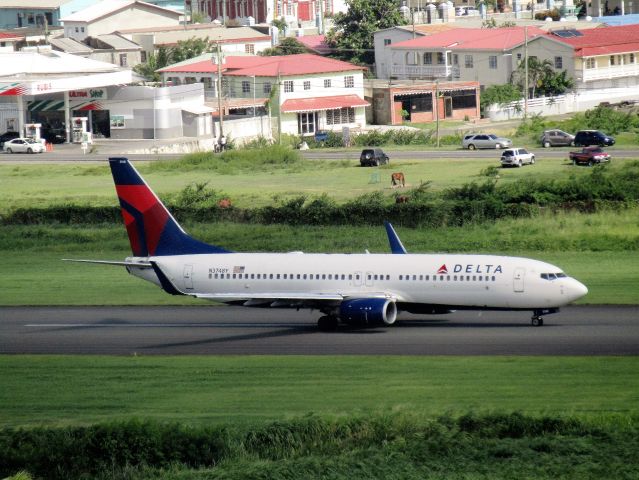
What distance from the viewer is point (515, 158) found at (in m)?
105

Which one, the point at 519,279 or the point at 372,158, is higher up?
the point at 372,158

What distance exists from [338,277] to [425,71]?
115 m

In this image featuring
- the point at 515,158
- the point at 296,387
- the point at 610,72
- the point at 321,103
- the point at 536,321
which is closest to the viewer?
the point at 296,387

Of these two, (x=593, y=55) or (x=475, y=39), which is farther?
(x=475, y=39)

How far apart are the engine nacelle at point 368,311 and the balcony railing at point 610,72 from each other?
107352 millimetres

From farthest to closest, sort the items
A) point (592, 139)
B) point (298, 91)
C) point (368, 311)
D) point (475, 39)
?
1. point (475, 39)
2. point (298, 91)
3. point (592, 139)
4. point (368, 311)

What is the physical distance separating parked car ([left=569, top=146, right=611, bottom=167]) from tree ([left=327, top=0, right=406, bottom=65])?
8633cm

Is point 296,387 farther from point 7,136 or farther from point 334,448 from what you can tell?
point 7,136

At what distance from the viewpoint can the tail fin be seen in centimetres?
5797

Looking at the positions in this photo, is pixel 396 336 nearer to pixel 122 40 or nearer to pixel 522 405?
pixel 522 405

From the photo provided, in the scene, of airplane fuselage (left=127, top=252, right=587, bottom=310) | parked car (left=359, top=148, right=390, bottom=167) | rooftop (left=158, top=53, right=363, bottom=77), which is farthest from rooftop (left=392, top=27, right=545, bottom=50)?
airplane fuselage (left=127, top=252, right=587, bottom=310)

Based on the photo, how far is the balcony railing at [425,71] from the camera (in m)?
164

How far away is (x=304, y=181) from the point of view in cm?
10225

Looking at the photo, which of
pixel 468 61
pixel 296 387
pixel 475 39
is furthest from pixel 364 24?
pixel 296 387
